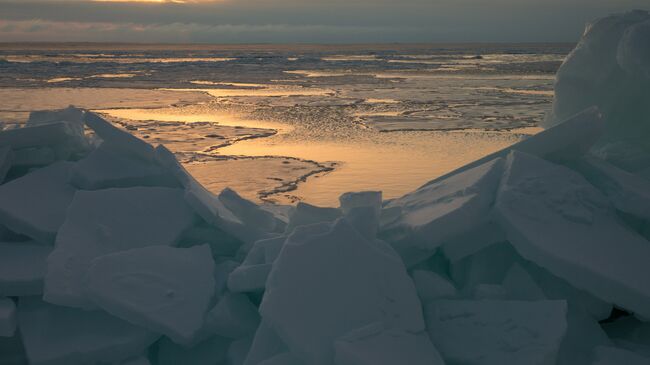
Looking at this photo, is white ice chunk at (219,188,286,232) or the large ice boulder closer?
white ice chunk at (219,188,286,232)

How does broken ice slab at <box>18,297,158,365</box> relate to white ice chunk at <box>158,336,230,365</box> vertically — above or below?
above

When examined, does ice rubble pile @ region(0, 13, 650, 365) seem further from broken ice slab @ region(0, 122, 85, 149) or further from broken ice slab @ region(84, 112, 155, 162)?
broken ice slab @ region(0, 122, 85, 149)

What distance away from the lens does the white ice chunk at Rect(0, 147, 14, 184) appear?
12.5 feet

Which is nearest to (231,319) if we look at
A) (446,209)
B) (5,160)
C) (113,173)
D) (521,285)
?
(446,209)

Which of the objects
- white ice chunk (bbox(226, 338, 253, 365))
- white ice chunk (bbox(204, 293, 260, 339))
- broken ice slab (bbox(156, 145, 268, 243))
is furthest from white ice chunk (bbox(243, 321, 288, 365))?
broken ice slab (bbox(156, 145, 268, 243))

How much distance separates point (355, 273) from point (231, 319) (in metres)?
0.58

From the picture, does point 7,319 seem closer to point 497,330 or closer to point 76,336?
point 76,336

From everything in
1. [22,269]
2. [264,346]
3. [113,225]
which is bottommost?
[264,346]

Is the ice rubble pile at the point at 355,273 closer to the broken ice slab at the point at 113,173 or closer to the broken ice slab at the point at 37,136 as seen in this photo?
the broken ice slab at the point at 113,173

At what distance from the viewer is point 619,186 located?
3092 millimetres

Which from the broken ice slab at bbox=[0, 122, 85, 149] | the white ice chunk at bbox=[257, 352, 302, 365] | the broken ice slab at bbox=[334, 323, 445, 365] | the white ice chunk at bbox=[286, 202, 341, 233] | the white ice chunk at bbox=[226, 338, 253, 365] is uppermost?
the broken ice slab at bbox=[0, 122, 85, 149]

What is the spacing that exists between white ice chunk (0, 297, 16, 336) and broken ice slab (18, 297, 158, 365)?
0.22 ft

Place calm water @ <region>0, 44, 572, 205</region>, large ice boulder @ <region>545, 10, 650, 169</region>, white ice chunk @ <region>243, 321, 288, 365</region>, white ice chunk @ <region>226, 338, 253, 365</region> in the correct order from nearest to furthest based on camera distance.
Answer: white ice chunk @ <region>243, 321, 288, 365</region>
white ice chunk @ <region>226, 338, 253, 365</region>
large ice boulder @ <region>545, 10, 650, 169</region>
calm water @ <region>0, 44, 572, 205</region>

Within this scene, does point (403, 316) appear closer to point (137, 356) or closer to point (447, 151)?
point (137, 356)
